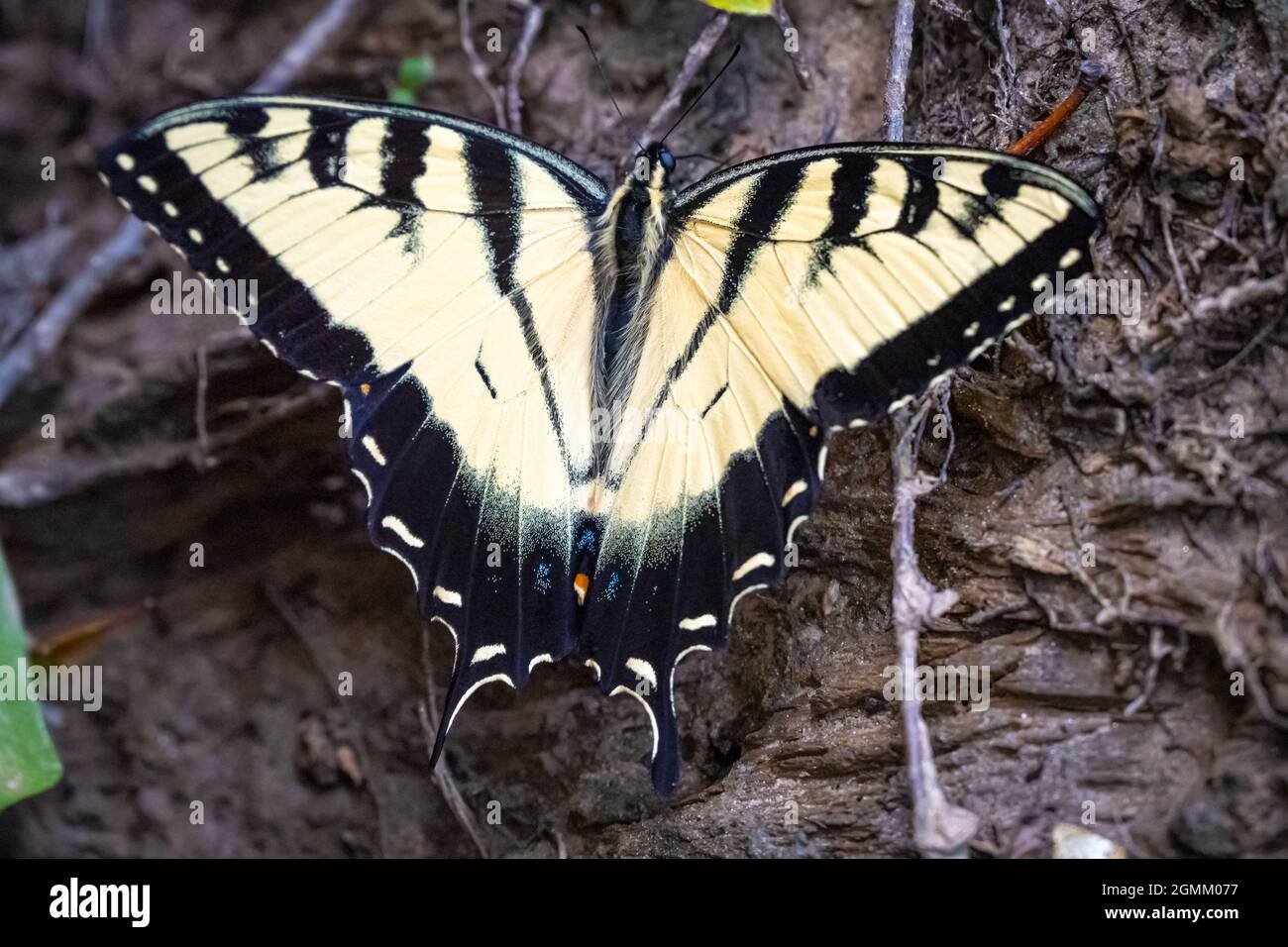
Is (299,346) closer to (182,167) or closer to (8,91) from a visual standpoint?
(182,167)

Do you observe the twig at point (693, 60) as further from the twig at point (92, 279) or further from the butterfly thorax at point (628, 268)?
the twig at point (92, 279)

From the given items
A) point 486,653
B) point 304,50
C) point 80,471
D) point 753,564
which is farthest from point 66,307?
point 753,564

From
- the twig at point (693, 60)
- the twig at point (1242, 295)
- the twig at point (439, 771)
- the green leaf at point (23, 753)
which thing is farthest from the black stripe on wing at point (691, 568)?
the green leaf at point (23, 753)

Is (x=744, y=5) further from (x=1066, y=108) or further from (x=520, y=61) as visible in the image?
(x=520, y=61)

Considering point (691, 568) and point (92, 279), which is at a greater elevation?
point (92, 279)

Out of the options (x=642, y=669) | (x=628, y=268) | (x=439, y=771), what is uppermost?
(x=628, y=268)
